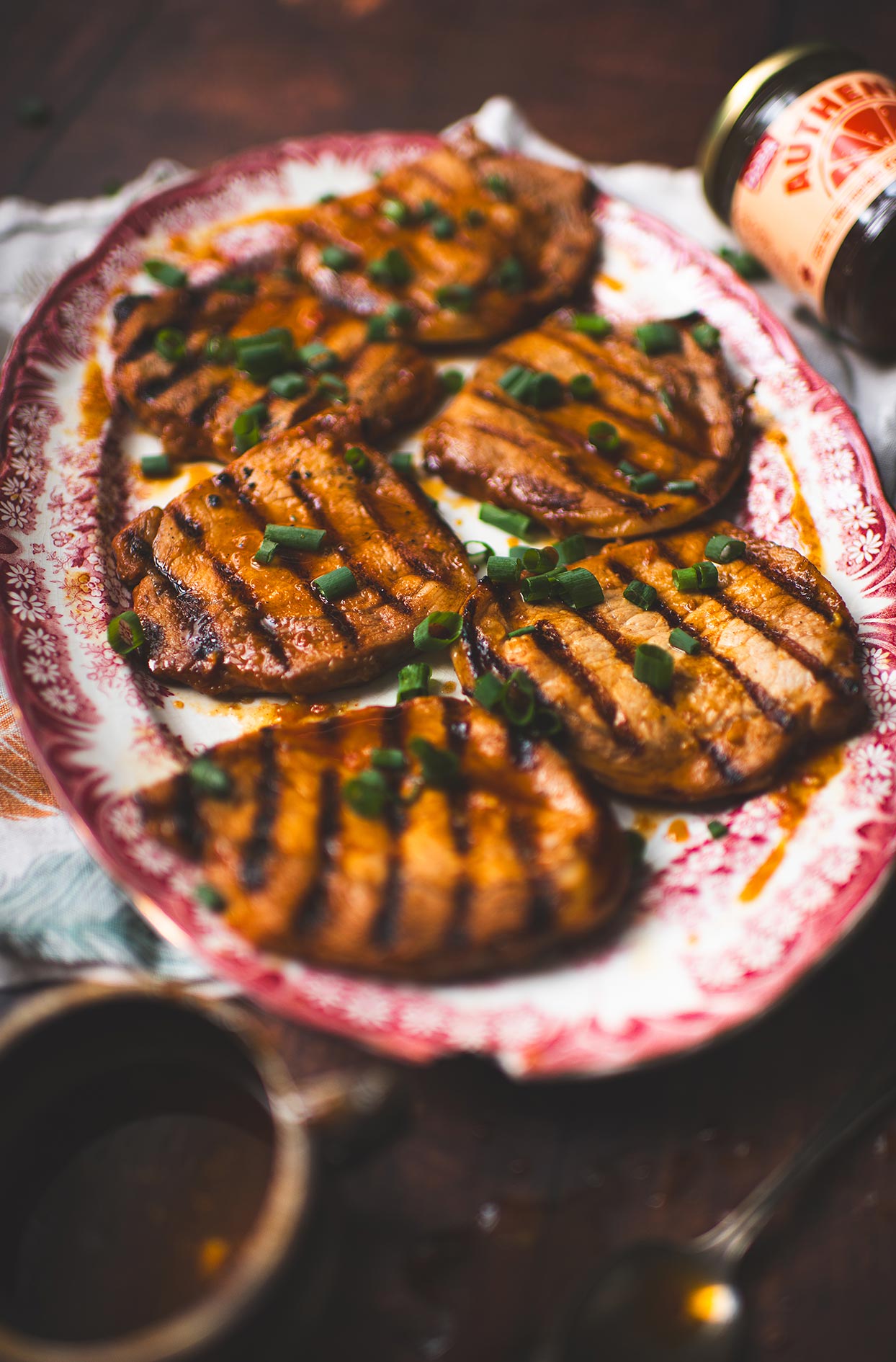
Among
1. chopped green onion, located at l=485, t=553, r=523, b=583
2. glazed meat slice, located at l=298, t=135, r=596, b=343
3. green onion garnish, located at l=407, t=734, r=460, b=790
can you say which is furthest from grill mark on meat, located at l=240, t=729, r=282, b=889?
glazed meat slice, located at l=298, t=135, r=596, b=343

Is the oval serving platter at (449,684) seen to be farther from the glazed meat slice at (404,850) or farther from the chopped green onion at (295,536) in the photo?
the chopped green onion at (295,536)

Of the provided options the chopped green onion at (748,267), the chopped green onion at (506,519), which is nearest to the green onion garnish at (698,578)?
the chopped green onion at (506,519)

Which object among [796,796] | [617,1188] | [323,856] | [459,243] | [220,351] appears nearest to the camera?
[617,1188]

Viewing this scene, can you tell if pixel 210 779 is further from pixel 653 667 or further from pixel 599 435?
pixel 599 435

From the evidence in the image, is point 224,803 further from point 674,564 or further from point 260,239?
point 260,239

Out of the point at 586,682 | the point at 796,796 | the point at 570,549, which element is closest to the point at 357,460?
the point at 570,549

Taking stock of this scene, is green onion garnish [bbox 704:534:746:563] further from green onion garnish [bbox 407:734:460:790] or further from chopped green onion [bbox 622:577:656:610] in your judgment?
green onion garnish [bbox 407:734:460:790]
